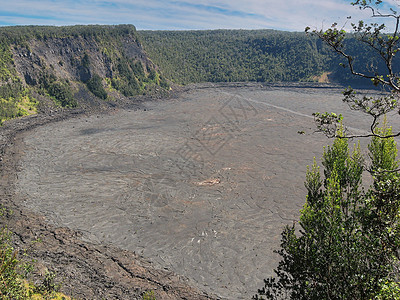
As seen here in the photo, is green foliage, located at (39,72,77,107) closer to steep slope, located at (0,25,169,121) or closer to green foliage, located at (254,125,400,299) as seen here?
steep slope, located at (0,25,169,121)

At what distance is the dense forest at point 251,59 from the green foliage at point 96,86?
27.4 metres

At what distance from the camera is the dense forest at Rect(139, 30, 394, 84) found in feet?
341

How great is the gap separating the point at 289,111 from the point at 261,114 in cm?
737

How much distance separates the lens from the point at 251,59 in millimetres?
118438

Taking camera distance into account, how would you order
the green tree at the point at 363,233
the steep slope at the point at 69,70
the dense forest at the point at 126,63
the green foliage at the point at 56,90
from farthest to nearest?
the green foliage at the point at 56,90
the dense forest at the point at 126,63
the steep slope at the point at 69,70
the green tree at the point at 363,233

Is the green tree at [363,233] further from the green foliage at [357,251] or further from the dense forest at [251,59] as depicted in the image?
the dense forest at [251,59]

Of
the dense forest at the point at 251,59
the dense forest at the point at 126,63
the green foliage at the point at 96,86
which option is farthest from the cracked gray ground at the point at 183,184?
the dense forest at the point at 251,59

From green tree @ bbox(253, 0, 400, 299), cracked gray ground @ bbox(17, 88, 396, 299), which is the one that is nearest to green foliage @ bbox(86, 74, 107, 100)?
cracked gray ground @ bbox(17, 88, 396, 299)

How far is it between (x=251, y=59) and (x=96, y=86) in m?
66.6

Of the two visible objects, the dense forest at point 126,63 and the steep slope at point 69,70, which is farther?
the dense forest at point 126,63

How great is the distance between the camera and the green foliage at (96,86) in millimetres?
70812

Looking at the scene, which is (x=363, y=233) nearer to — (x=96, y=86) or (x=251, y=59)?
(x=96, y=86)

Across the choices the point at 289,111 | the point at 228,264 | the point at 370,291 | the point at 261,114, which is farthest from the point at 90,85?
the point at 370,291

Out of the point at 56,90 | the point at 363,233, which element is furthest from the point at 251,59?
the point at 363,233
